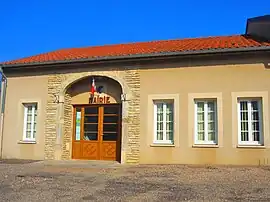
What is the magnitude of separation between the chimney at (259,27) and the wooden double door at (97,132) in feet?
20.9

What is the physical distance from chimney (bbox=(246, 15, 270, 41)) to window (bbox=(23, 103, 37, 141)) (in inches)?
375

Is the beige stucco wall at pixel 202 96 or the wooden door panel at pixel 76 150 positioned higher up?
the beige stucco wall at pixel 202 96

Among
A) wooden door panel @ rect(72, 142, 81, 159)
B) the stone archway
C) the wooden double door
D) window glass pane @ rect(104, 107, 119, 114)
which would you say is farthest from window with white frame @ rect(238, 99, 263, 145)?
wooden door panel @ rect(72, 142, 81, 159)

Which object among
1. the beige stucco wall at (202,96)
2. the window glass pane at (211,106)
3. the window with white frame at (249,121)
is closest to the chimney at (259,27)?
the beige stucco wall at (202,96)

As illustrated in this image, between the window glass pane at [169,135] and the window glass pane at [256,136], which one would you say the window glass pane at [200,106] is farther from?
the window glass pane at [256,136]

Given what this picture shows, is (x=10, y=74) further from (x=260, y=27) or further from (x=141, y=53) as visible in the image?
(x=260, y=27)

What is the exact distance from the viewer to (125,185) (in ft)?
26.5

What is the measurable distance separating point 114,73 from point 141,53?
132 cm

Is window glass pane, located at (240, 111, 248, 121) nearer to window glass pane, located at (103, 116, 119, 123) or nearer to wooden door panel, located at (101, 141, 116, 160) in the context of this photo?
window glass pane, located at (103, 116, 119, 123)

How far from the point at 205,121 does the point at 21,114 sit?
24.2 ft

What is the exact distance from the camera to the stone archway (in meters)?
13.0

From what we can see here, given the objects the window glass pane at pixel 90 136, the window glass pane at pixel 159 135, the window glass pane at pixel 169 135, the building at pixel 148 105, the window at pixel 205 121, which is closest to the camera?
the building at pixel 148 105

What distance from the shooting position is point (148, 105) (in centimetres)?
1299

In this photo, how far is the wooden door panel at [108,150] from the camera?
544 inches
